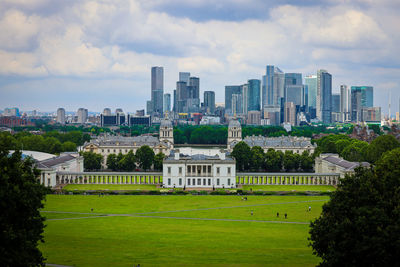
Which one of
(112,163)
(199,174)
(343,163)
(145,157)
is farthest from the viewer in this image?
Answer: (112,163)

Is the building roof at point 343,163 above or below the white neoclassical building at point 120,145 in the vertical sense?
below

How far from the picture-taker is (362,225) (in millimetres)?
37969

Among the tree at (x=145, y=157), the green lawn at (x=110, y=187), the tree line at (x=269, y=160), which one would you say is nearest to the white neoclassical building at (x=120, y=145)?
the tree at (x=145, y=157)

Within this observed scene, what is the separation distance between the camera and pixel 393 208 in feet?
132

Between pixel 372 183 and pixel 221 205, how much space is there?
36103mm

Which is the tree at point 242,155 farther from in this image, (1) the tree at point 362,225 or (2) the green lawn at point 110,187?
(1) the tree at point 362,225

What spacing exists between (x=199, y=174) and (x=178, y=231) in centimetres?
4373

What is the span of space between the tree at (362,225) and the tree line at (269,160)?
255 feet

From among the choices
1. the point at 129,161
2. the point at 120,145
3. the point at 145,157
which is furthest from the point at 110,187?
the point at 120,145

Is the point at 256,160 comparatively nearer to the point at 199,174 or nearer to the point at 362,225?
the point at 199,174

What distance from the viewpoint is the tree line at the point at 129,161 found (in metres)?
119

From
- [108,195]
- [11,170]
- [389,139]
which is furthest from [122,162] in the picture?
[11,170]

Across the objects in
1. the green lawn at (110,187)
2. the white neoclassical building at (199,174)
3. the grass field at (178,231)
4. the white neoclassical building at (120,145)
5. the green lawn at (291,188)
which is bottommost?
the grass field at (178,231)

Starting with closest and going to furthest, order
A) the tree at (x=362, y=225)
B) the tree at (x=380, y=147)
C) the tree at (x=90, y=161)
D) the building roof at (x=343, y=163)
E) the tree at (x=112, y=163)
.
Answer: the tree at (x=362, y=225) < the building roof at (x=343, y=163) < the tree at (x=380, y=147) < the tree at (x=112, y=163) < the tree at (x=90, y=161)
